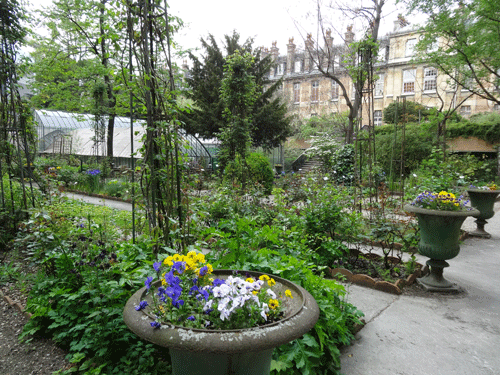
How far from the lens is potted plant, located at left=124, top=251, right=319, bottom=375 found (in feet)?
4.42

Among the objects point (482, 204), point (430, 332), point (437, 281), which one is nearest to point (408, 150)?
point (482, 204)

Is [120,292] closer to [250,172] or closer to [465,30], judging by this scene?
[250,172]

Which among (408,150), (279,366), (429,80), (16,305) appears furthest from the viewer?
(429,80)

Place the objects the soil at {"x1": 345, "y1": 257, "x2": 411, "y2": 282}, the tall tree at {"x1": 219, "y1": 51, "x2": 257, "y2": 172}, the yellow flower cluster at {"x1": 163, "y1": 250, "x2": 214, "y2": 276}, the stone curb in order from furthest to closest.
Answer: the tall tree at {"x1": 219, "y1": 51, "x2": 257, "y2": 172}
the soil at {"x1": 345, "y1": 257, "x2": 411, "y2": 282}
the stone curb
the yellow flower cluster at {"x1": 163, "y1": 250, "x2": 214, "y2": 276}

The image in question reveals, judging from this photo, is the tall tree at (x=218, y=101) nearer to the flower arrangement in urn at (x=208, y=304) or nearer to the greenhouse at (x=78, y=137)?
the greenhouse at (x=78, y=137)

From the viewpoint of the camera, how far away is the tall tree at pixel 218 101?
16703 millimetres

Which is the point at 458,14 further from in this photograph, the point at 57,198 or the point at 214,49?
the point at 214,49

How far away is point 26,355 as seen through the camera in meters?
2.45

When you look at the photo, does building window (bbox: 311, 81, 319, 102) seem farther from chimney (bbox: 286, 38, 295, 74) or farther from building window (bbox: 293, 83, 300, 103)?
chimney (bbox: 286, 38, 295, 74)

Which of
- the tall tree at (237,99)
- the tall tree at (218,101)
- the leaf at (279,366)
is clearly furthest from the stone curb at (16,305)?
the tall tree at (218,101)

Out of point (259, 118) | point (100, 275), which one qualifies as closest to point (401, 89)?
point (259, 118)

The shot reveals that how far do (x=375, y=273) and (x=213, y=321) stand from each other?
324 centimetres

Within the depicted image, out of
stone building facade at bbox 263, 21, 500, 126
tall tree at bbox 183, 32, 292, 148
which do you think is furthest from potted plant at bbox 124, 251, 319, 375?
stone building facade at bbox 263, 21, 500, 126

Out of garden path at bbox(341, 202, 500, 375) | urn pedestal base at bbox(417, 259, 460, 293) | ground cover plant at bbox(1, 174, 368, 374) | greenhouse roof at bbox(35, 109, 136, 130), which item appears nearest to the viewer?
ground cover plant at bbox(1, 174, 368, 374)
